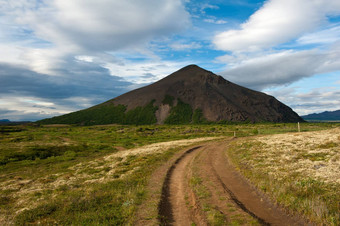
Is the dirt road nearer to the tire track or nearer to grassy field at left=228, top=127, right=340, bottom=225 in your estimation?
the tire track

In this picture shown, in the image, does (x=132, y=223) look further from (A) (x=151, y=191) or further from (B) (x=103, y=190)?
(B) (x=103, y=190)

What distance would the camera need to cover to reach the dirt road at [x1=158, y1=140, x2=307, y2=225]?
34.0 ft

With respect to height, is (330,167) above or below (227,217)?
above

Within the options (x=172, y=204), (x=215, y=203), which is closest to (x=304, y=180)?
(x=215, y=203)

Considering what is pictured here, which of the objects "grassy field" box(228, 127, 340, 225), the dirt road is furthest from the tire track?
"grassy field" box(228, 127, 340, 225)

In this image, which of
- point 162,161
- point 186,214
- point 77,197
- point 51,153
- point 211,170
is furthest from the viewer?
point 51,153

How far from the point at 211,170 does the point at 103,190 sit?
10.4 m

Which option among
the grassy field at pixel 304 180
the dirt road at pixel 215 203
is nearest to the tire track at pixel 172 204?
the dirt road at pixel 215 203

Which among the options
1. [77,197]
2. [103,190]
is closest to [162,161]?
[103,190]

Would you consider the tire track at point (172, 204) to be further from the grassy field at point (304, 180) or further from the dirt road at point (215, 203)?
the grassy field at point (304, 180)

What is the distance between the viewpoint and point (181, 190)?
50.0 ft

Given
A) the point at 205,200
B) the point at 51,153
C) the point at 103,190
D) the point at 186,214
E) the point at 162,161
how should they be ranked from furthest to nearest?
the point at 51,153 < the point at 162,161 < the point at 103,190 < the point at 205,200 < the point at 186,214

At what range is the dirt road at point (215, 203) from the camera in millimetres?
10367

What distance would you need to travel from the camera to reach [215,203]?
12.4m
